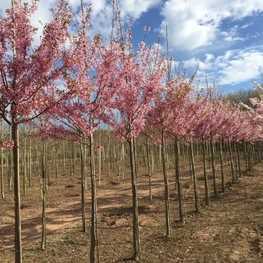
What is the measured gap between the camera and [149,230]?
15.0 meters

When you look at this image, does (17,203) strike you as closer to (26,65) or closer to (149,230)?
(26,65)

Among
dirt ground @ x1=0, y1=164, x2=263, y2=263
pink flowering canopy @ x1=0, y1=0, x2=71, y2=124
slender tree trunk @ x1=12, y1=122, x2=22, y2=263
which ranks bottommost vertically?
dirt ground @ x1=0, y1=164, x2=263, y2=263

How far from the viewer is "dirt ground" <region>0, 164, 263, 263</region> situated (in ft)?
→ 38.8

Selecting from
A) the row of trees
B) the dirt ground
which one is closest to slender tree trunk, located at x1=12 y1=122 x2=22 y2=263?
the row of trees

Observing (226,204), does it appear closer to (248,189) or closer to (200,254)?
(248,189)

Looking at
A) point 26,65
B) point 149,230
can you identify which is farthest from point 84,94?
point 149,230

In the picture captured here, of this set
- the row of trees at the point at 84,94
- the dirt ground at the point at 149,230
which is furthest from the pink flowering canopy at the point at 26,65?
the dirt ground at the point at 149,230

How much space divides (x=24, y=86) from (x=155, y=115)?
700 centimetres

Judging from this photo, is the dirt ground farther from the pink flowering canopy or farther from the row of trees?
the pink flowering canopy

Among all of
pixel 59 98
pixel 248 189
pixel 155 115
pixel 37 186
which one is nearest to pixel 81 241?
pixel 155 115

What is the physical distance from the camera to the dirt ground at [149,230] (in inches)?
465

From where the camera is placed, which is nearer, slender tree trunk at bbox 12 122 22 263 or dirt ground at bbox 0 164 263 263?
slender tree trunk at bbox 12 122 22 263

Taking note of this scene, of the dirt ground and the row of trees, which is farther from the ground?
the row of trees

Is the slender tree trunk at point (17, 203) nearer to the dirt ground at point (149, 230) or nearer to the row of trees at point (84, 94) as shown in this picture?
the row of trees at point (84, 94)
